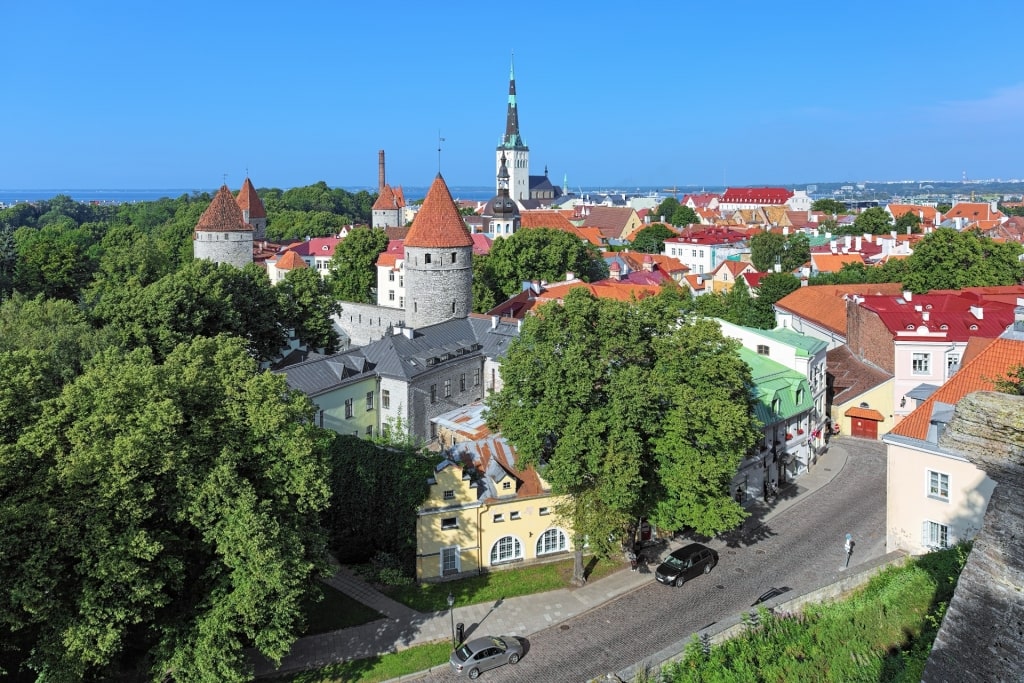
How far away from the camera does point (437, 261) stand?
41.1m

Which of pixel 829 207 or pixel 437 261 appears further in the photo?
pixel 829 207

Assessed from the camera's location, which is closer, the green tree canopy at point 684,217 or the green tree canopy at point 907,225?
the green tree canopy at point 907,225

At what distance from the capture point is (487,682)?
1744 cm

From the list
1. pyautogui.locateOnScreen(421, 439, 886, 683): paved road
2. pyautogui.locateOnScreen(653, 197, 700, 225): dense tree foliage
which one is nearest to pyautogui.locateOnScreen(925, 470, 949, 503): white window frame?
pyautogui.locateOnScreen(421, 439, 886, 683): paved road

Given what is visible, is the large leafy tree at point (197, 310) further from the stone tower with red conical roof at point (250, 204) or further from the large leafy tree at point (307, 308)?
the stone tower with red conical roof at point (250, 204)

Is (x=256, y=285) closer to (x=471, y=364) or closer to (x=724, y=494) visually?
(x=471, y=364)

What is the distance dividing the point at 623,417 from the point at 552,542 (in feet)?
16.0

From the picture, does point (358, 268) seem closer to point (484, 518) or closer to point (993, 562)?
point (484, 518)

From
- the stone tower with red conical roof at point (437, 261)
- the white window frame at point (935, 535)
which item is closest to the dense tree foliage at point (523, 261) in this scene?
the stone tower with red conical roof at point (437, 261)

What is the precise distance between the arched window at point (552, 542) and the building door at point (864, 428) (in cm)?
1669

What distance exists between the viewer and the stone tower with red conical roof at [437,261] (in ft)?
135

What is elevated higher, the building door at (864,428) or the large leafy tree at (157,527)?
the large leafy tree at (157,527)

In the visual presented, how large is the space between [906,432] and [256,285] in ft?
88.4

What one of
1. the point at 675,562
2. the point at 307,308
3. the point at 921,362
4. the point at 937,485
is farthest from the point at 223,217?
the point at 937,485
